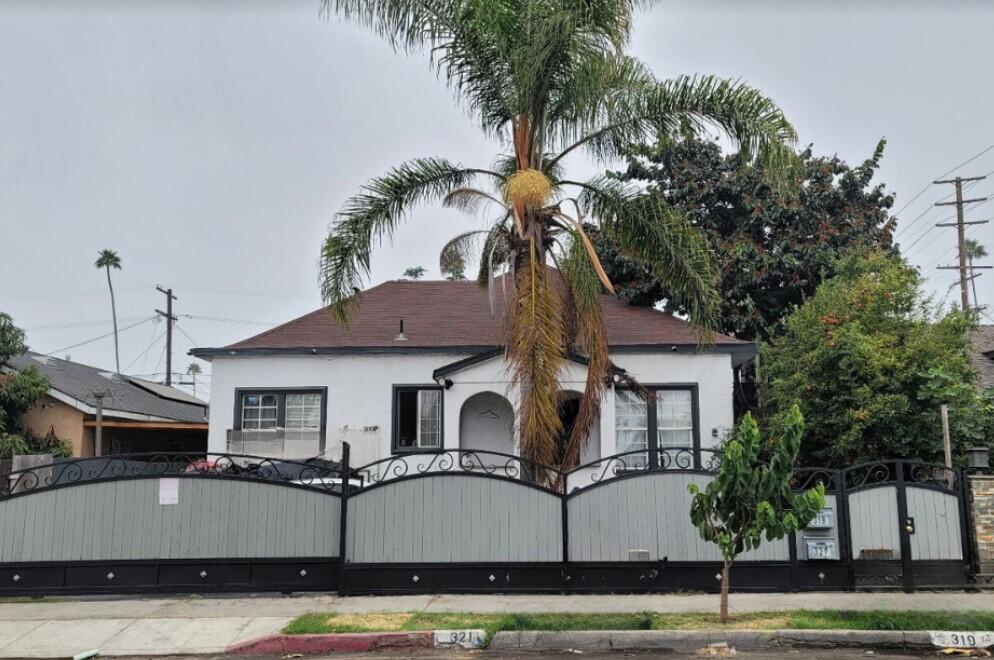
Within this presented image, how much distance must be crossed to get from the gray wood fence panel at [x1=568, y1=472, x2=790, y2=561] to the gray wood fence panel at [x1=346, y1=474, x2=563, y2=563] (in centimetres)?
34

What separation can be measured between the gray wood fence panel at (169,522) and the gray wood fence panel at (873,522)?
672cm

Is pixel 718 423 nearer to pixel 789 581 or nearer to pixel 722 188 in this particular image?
pixel 789 581

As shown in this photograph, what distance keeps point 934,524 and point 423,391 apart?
9.46 metres

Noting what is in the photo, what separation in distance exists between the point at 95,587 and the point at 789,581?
29.2 feet

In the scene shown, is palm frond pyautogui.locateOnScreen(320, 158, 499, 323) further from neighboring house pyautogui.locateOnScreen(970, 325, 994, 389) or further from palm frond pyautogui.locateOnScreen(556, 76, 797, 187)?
neighboring house pyautogui.locateOnScreen(970, 325, 994, 389)

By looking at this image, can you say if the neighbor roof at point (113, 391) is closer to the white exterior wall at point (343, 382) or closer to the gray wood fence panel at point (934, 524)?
the white exterior wall at point (343, 382)

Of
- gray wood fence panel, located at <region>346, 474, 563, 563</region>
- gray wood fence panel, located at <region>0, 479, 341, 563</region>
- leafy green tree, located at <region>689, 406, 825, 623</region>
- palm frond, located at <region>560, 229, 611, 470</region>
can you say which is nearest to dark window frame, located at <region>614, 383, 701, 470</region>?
palm frond, located at <region>560, 229, 611, 470</region>

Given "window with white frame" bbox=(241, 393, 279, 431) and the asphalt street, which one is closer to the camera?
the asphalt street

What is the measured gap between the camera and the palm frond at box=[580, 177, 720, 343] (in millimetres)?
13383

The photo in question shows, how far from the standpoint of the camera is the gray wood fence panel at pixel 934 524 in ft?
36.5

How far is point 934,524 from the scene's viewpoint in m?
11.2

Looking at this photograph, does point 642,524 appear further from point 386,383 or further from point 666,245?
point 386,383

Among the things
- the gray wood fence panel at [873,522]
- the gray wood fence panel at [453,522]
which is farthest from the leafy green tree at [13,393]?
the gray wood fence panel at [873,522]

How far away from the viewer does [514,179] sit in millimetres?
12500
